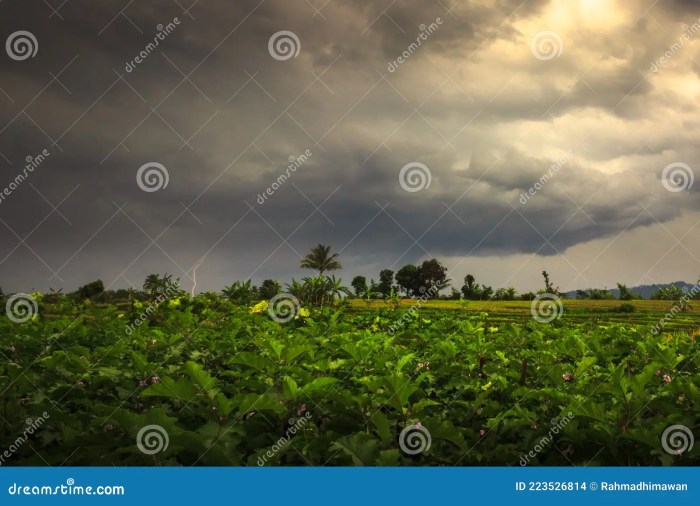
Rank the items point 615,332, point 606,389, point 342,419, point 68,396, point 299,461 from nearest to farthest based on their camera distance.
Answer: point 299,461
point 342,419
point 606,389
point 68,396
point 615,332

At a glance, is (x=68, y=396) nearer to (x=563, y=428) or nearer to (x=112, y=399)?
(x=112, y=399)

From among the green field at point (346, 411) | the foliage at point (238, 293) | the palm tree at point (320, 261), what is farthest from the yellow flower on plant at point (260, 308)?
the palm tree at point (320, 261)

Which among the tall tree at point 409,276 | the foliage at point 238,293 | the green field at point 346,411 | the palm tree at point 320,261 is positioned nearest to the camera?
the green field at point 346,411

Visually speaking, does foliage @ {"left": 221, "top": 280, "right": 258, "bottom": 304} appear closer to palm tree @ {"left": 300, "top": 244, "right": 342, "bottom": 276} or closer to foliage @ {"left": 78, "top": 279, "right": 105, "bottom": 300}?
foliage @ {"left": 78, "top": 279, "right": 105, "bottom": 300}

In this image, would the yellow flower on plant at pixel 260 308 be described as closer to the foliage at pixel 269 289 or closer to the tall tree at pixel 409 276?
the foliage at pixel 269 289

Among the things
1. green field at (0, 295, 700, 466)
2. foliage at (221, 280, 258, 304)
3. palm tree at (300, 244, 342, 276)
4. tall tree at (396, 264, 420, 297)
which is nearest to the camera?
green field at (0, 295, 700, 466)

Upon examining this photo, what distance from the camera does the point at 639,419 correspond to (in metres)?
3.10

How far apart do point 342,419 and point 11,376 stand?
2.17 metres

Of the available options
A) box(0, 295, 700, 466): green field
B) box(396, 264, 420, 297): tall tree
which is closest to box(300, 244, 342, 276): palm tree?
box(396, 264, 420, 297): tall tree

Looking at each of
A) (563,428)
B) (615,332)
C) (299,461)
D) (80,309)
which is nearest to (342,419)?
(299,461)

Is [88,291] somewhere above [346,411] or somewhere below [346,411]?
above

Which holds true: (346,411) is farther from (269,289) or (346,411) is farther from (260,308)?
(269,289)

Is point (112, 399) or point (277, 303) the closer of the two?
point (112, 399)

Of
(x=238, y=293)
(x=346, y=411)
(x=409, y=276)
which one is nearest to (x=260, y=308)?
(x=238, y=293)
